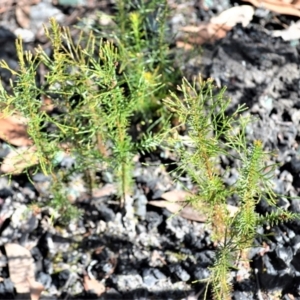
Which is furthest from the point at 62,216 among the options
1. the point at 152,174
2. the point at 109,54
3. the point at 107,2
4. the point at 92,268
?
the point at 107,2

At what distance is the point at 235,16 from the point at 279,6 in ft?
0.67

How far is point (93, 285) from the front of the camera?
7.01ft

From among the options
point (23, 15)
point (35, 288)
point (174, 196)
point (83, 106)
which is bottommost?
point (35, 288)

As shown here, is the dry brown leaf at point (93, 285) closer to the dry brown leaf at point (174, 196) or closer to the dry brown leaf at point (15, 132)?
the dry brown leaf at point (174, 196)

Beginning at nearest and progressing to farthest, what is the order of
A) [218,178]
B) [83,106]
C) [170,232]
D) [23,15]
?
[218,178] < [83,106] < [170,232] < [23,15]

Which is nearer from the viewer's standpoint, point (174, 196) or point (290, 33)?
point (174, 196)

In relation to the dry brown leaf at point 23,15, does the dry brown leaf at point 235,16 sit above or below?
above

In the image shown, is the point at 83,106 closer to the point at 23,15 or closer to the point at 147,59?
the point at 147,59

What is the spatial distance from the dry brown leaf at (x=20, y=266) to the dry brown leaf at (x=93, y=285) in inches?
7.2

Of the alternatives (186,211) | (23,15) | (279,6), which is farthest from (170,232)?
(23,15)

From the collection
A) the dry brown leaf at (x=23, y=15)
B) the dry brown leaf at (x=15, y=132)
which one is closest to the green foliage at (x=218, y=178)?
the dry brown leaf at (x=15, y=132)

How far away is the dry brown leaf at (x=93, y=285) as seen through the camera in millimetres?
2123

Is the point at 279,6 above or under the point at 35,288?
above

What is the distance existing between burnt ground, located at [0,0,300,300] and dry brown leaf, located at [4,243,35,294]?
0.02 m
